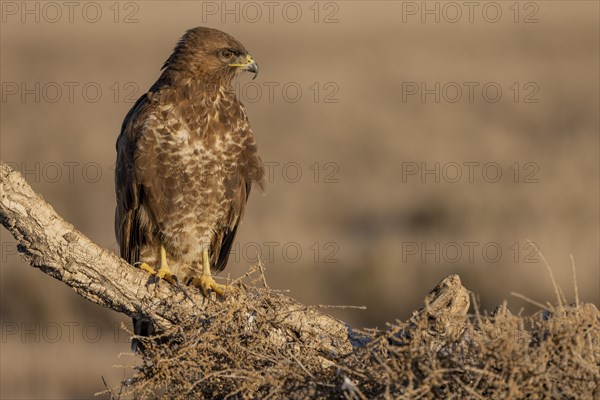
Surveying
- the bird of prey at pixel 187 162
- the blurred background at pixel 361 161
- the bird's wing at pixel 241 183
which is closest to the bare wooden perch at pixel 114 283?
the bird of prey at pixel 187 162

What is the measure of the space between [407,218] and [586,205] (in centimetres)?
208

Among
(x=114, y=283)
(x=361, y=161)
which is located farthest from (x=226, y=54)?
(x=361, y=161)

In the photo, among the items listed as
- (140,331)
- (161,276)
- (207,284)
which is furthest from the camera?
(207,284)

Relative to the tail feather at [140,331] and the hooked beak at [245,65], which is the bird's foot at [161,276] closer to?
the tail feather at [140,331]

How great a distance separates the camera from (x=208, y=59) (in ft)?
26.1

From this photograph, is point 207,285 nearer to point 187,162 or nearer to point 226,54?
point 187,162

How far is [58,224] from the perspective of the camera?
599 centimetres

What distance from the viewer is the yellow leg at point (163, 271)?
679 centimetres

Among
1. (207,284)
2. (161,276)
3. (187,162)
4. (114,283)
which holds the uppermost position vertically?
(187,162)

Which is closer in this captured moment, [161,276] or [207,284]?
[161,276]

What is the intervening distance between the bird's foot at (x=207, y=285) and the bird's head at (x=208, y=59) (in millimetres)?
1302

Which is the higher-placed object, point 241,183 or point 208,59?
point 208,59

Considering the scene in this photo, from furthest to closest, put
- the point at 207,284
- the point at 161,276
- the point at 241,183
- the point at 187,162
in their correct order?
the point at 241,183 < the point at 187,162 < the point at 207,284 < the point at 161,276

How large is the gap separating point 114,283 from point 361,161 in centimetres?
1127
